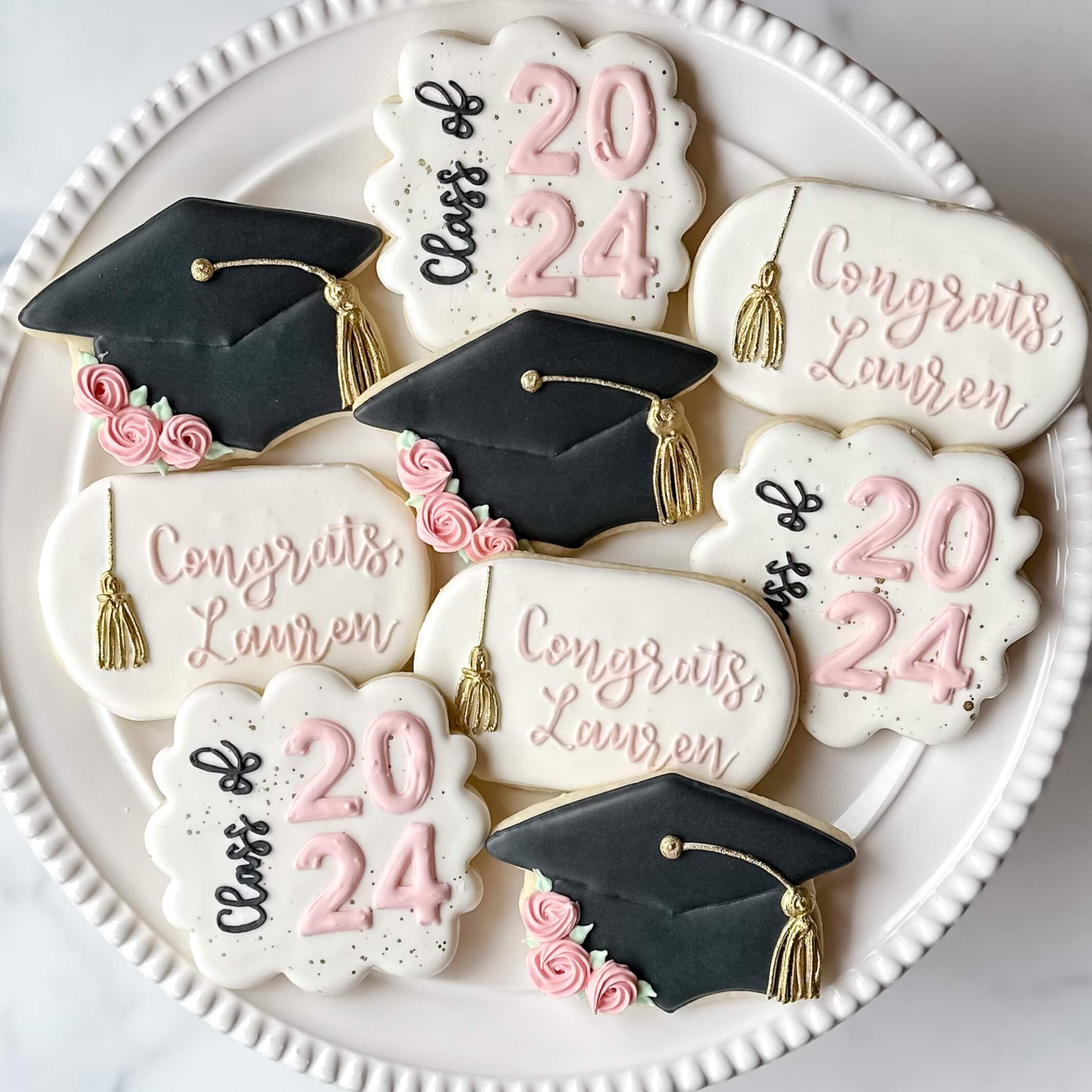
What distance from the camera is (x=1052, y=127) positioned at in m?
1.47

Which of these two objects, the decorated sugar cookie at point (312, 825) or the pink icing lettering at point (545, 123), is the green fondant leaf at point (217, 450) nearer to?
the decorated sugar cookie at point (312, 825)

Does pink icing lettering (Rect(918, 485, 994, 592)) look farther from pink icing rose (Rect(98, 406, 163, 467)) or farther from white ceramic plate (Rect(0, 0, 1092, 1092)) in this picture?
pink icing rose (Rect(98, 406, 163, 467))

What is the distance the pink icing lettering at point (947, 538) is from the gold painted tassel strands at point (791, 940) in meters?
0.37

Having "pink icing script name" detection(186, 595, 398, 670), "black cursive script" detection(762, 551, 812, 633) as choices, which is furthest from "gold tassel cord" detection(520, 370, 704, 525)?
"pink icing script name" detection(186, 595, 398, 670)

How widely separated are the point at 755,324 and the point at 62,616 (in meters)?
0.83

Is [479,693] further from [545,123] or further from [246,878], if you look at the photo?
[545,123]

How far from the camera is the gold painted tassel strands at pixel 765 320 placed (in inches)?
45.7

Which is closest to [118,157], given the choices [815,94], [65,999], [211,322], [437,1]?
[211,322]

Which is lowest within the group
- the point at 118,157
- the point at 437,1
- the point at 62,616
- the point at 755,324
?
the point at 62,616

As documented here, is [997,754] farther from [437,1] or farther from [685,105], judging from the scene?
[437,1]

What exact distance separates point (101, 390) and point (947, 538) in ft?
3.11

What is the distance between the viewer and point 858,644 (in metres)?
1.19

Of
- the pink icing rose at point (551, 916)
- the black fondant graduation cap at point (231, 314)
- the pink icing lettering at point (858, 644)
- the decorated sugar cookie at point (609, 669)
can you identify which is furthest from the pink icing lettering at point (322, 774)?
the pink icing lettering at point (858, 644)

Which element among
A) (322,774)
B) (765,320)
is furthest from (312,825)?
(765,320)
